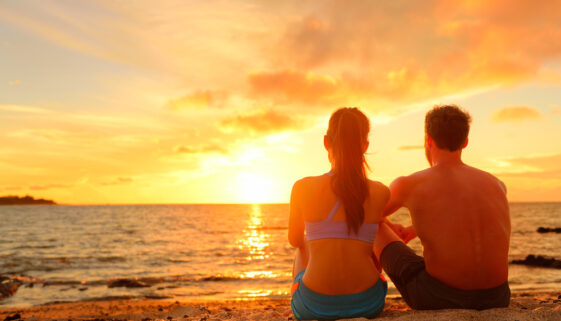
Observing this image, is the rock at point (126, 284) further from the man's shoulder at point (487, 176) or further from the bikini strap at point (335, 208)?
the man's shoulder at point (487, 176)

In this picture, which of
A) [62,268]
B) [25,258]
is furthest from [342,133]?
[25,258]

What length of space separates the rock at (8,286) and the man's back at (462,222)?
41.6 feet

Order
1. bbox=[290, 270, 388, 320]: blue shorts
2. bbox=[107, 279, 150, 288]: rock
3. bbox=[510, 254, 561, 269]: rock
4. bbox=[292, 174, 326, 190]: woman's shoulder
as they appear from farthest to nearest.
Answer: bbox=[510, 254, 561, 269]: rock
bbox=[107, 279, 150, 288]: rock
bbox=[290, 270, 388, 320]: blue shorts
bbox=[292, 174, 326, 190]: woman's shoulder

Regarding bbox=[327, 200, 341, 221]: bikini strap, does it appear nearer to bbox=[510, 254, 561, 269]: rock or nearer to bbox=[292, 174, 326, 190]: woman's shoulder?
bbox=[292, 174, 326, 190]: woman's shoulder

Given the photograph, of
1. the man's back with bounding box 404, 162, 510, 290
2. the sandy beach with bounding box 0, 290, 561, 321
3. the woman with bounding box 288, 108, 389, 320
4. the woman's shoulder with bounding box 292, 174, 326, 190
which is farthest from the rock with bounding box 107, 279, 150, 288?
the man's back with bounding box 404, 162, 510, 290

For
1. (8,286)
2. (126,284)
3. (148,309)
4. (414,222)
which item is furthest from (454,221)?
(8,286)

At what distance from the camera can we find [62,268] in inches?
675

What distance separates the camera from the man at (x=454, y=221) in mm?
3441

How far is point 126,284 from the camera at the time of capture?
42.8 ft

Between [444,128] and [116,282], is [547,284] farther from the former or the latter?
[116,282]

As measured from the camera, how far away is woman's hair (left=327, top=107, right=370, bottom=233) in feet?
11.1

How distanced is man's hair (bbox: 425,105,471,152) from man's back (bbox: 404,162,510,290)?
198 millimetres

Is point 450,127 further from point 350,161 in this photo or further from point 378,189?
point 350,161

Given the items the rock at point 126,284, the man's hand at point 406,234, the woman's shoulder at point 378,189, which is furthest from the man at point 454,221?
the rock at point 126,284
